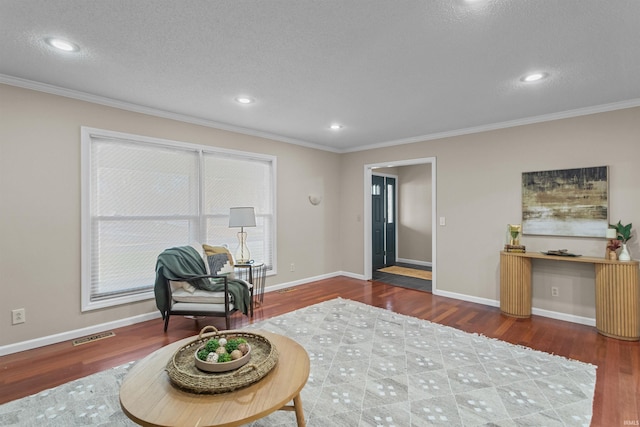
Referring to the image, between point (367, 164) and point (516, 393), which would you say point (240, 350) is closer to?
point (516, 393)

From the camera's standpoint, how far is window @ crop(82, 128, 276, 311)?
3.33 meters

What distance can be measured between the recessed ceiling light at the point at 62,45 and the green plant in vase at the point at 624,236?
5.31 meters

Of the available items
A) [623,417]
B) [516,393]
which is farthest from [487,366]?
[623,417]

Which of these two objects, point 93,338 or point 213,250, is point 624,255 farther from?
point 93,338

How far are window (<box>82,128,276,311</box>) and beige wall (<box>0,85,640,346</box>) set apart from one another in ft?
0.40

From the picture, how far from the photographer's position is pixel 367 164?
581 centimetres

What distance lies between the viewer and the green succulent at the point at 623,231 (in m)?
3.26

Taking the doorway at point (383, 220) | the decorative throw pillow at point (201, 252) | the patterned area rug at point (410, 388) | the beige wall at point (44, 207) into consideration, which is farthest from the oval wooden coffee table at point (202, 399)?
the doorway at point (383, 220)

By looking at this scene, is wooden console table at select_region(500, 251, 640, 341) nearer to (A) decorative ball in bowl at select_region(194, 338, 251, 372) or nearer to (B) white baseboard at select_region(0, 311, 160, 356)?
(A) decorative ball in bowl at select_region(194, 338, 251, 372)

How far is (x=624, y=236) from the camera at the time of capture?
3279 mm

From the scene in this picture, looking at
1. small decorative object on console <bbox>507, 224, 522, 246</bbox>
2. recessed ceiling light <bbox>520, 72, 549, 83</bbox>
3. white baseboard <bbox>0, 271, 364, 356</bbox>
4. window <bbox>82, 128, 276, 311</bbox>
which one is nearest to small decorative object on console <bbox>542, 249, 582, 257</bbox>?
small decorative object on console <bbox>507, 224, 522, 246</bbox>

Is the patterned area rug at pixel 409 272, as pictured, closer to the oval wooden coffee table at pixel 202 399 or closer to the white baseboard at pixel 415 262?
the white baseboard at pixel 415 262

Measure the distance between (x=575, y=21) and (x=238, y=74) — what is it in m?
2.47

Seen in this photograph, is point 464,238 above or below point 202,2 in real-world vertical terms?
below
